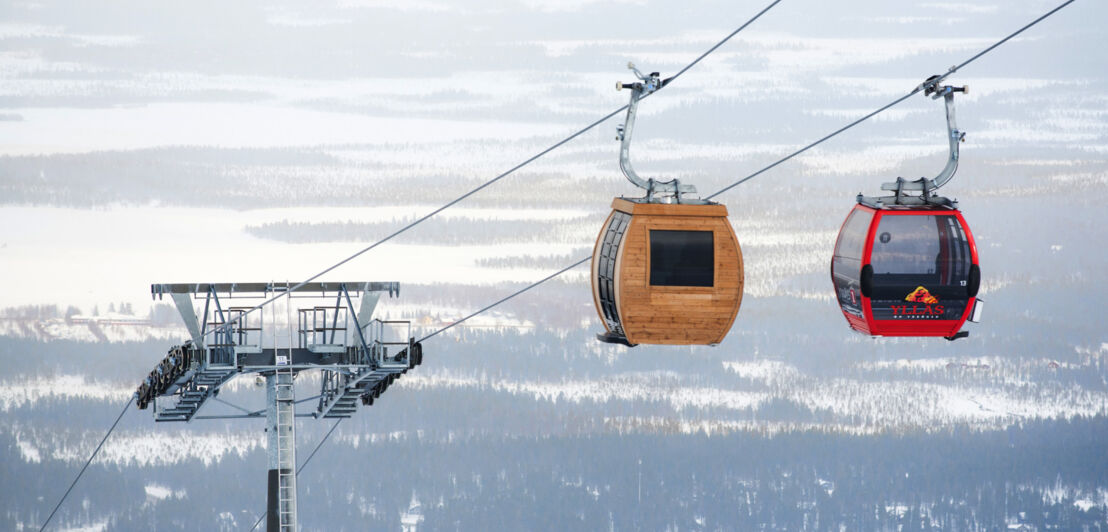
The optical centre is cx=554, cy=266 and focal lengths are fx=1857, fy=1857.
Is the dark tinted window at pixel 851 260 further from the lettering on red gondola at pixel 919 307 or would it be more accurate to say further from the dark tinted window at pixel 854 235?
the lettering on red gondola at pixel 919 307

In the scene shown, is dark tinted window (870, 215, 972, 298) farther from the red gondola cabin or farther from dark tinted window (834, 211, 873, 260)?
dark tinted window (834, 211, 873, 260)

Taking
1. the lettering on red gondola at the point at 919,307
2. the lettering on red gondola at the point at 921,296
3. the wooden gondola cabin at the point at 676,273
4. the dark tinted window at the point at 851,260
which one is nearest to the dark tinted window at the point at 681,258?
the wooden gondola cabin at the point at 676,273

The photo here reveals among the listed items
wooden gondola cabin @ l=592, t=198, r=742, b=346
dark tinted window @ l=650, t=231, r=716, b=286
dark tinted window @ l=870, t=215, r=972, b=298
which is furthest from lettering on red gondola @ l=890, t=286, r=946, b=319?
dark tinted window @ l=650, t=231, r=716, b=286

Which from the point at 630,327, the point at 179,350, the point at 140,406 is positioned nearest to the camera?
the point at 630,327

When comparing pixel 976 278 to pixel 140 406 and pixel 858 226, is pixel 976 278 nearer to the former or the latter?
pixel 858 226

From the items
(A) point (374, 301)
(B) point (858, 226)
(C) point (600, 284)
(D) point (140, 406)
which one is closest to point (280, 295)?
(A) point (374, 301)
